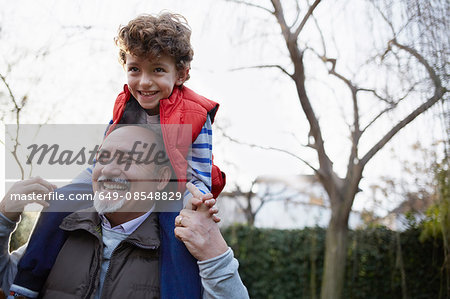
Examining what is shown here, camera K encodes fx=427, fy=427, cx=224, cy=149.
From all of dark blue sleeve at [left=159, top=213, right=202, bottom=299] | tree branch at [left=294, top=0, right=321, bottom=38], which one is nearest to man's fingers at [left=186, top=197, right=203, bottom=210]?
dark blue sleeve at [left=159, top=213, right=202, bottom=299]

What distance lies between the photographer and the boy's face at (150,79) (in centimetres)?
163

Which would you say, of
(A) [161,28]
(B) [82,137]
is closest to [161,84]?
(A) [161,28]

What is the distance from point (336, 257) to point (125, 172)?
9.46 feet

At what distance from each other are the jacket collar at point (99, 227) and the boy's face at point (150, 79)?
445 mm

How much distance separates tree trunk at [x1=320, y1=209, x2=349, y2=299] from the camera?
3.87 metres

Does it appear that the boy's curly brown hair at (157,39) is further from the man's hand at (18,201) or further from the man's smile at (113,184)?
the man's hand at (18,201)

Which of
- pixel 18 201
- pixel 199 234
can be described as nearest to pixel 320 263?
pixel 199 234

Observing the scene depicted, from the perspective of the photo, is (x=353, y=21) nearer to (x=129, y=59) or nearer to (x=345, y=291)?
(x=129, y=59)

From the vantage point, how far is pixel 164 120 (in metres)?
1.61

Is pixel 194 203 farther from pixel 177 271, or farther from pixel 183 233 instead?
pixel 177 271

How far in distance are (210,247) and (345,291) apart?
500 cm

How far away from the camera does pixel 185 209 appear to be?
153 cm

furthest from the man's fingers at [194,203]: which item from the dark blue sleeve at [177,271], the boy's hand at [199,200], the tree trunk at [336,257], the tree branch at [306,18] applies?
the tree trunk at [336,257]

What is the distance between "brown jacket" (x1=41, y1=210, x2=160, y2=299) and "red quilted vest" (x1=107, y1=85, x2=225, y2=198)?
0.26 meters
